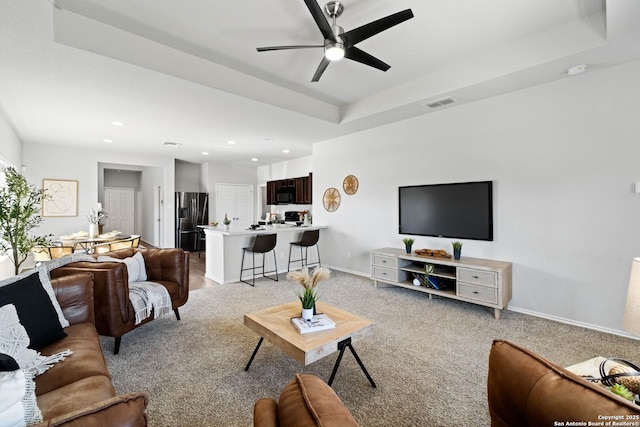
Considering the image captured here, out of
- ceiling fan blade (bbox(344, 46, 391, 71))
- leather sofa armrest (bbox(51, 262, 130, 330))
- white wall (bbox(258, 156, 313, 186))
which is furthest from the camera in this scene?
white wall (bbox(258, 156, 313, 186))

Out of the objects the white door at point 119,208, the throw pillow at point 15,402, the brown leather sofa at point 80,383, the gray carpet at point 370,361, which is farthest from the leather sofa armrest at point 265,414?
the white door at point 119,208

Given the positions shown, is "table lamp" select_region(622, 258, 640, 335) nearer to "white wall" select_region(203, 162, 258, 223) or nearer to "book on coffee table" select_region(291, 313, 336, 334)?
"book on coffee table" select_region(291, 313, 336, 334)

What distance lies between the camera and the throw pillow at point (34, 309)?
5.35 feet

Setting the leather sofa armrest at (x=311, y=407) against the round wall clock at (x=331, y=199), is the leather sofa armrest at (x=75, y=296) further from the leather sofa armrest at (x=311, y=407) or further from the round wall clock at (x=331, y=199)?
the round wall clock at (x=331, y=199)

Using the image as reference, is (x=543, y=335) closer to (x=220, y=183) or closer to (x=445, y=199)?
(x=445, y=199)

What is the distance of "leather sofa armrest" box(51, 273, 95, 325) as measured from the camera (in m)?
2.01

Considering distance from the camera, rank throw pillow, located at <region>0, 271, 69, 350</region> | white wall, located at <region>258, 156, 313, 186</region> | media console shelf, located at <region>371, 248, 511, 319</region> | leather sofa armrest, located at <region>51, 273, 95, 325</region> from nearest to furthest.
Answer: throw pillow, located at <region>0, 271, 69, 350</region>, leather sofa armrest, located at <region>51, 273, 95, 325</region>, media console shelf, located at <region>371, 248, 511, 319</region>, white wall, located at <region>258, 156, 313, 186</region>

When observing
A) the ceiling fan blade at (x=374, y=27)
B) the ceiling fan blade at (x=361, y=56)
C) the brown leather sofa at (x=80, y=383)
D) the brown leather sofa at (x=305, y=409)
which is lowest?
the brown leather sofa at (x=80, y=383)

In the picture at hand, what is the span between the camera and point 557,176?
3.29 meters

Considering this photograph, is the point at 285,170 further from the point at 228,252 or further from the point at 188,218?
the point at 228,252

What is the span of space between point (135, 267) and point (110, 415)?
2657mm

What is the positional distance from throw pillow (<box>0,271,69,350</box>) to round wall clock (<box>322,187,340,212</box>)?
4578 millimetres

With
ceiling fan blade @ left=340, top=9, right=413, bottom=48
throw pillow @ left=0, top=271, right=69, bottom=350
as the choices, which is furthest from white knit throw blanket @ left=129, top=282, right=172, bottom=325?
ceiling fan blade @ left=340, top=9, right=413, bottom=48

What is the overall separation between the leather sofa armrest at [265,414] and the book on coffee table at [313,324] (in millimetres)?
1148
